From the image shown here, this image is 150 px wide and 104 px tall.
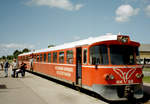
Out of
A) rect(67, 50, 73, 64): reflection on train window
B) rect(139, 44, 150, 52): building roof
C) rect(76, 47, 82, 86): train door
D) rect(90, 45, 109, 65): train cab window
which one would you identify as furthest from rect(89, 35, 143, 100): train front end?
rect(139, 44, 150, 52): building roof

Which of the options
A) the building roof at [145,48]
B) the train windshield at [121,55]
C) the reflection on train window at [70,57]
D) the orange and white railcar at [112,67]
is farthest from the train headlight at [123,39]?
the building roof at [145,48]

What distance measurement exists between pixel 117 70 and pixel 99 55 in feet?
3.47

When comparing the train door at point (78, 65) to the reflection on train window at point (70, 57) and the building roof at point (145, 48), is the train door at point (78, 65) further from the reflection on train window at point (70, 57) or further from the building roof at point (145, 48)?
the building roof at point (145, 48)

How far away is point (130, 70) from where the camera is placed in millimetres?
8930

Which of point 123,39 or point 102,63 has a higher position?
point 123,39

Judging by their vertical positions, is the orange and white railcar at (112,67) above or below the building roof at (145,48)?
below

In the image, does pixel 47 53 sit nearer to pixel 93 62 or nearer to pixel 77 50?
pixel 77 50

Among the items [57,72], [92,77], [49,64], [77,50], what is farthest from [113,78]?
[49,64]

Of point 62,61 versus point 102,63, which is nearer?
point 102,63

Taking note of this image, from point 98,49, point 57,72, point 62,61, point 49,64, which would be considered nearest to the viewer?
point 98,49

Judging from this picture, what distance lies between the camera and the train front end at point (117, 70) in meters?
8.63

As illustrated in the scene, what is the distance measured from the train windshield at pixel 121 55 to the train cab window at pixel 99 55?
28cm

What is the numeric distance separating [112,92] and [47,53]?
10.7 metres

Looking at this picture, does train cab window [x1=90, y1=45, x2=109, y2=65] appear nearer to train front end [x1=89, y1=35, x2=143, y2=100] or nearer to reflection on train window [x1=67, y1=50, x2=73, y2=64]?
train front end [x1=89, y1=35, x2=143, y2=100]
